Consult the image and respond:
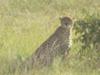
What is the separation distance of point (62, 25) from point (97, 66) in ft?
3.54

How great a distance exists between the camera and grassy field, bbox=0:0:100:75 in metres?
6.69

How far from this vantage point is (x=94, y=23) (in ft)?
23.7

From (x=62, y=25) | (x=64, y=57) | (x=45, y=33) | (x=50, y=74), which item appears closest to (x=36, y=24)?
(x=45, y=33)

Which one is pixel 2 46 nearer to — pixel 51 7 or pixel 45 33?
pixel 45 33

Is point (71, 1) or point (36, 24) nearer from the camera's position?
point (36, 24)

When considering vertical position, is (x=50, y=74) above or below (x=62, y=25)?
below

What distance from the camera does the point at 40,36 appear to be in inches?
330

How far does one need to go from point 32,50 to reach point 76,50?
68 cm

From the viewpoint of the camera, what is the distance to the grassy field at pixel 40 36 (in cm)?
669

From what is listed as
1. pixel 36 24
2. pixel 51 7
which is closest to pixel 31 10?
pixel 51 7

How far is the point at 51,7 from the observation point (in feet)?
38.9

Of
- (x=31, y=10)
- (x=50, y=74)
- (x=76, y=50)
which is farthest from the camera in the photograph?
(x=31, y=10)

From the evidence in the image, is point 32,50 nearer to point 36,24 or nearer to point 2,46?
point 2,46

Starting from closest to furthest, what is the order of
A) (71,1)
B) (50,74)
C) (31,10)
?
(50,74), (31,10), (71,1)
